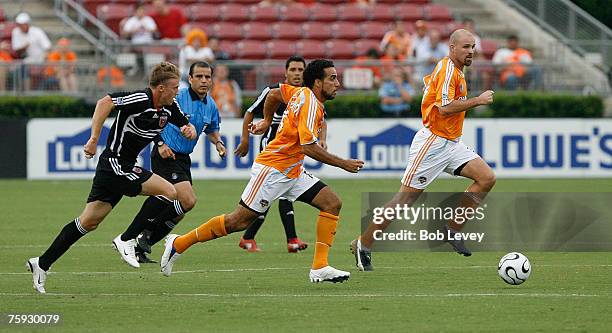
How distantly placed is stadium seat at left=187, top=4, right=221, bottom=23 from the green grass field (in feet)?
47.7

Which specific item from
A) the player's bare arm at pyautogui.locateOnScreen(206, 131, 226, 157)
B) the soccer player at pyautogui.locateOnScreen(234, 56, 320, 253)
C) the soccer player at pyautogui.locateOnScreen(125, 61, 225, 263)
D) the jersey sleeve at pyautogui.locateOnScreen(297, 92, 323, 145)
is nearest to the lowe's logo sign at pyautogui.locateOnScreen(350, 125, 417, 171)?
the soccer player at pyautogui.locateOnScreen(234, 56, 320, 253)

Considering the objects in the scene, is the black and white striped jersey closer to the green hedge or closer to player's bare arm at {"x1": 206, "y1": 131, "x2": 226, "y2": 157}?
player's bare arm at {"x1": 206, "y1": 131, "x2": 226, "y2": 157}

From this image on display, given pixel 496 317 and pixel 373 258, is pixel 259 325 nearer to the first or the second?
pixel 496 317

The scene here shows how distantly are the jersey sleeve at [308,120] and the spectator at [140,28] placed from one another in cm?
1688

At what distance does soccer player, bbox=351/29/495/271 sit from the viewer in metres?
12.8

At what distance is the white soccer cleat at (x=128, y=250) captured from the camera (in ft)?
41.8

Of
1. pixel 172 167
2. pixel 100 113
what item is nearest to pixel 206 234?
pixel 100 113

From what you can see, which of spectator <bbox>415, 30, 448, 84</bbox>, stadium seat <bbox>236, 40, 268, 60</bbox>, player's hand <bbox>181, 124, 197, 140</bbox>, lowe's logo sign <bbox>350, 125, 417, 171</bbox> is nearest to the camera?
player's hand <bbox>181, 124, 197, 140</bbox>

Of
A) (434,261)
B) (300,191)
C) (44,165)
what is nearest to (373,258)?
(434,261)

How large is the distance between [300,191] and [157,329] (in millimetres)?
2800

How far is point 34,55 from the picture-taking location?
2716 centimetres

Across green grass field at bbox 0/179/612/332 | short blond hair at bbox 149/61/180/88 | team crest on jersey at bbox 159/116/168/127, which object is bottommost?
green grass field at bbox 0/179/612/332

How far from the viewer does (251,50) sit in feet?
95.5

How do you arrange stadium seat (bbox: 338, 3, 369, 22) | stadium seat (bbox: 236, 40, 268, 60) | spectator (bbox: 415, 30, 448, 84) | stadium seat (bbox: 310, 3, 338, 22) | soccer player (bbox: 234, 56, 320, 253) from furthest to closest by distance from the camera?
stadium seat (bbox: 338, 3, 369, 22)
stadium seat (bbox: 310, 3, 338, 22)
stadium seat (bbox: 236, 40, 268, 60)
spectator (bbox: 415, 30, 448, 84)
soccer player (bbox: 234, 56, 320, 253)
